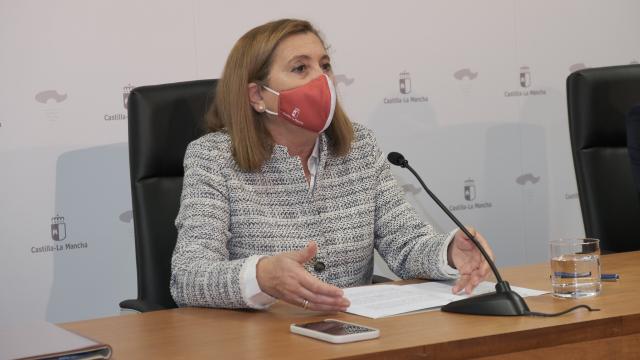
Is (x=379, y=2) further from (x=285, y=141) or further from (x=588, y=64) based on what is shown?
(x=285, y=141)

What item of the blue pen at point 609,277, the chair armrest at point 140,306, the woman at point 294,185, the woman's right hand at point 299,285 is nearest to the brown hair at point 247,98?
the woman at point 294,185

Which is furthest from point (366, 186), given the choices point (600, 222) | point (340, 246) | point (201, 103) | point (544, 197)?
point (544, 197)

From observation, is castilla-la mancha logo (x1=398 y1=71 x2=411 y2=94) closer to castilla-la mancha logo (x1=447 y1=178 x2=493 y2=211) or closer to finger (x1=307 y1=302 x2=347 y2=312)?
castilla-la mancha logo (x1=447 y1=178 x2=493 y2=211)

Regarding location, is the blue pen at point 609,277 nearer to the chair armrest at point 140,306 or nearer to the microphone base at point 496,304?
the microphone base at point 496,304

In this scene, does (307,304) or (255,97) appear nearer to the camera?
(307,304)

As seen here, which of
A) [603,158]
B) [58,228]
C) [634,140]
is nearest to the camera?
[634,140]

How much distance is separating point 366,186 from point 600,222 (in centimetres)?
82

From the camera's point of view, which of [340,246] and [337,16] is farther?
[337,16]

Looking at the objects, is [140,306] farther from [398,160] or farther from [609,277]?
[609,277]

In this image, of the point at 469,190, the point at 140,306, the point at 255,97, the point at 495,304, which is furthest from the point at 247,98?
the point at 469,190

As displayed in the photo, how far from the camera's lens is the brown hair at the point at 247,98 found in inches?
89.3

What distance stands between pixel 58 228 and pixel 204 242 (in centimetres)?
110

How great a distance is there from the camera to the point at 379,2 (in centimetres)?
346

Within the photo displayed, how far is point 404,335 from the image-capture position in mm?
1524
